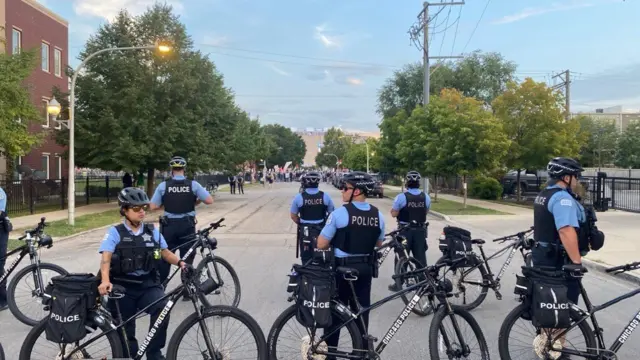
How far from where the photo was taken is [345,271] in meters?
4.52

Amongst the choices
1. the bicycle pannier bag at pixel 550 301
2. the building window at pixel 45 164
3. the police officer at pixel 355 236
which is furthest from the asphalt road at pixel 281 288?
the building window at pixel 45 164

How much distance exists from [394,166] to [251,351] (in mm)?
35204

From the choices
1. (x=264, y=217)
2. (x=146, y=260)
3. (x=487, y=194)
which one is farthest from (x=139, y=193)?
(x=487, y=194)

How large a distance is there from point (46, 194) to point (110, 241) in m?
23.9

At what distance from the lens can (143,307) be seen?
4570 millimetres

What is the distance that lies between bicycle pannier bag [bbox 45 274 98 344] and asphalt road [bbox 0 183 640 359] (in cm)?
192

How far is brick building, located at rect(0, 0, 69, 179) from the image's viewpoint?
29828 millimetres

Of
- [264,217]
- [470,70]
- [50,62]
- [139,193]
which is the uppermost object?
[470,70]

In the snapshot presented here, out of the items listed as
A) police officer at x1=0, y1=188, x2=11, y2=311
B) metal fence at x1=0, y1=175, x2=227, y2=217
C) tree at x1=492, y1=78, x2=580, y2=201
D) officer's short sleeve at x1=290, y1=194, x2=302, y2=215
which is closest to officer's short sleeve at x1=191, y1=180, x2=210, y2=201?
officer's short sleeve at x1=290, y1=194, x2=302, y2=215

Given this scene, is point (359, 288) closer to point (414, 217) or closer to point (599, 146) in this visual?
point (414, 217)

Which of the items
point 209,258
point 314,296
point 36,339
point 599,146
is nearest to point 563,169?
point 314,296

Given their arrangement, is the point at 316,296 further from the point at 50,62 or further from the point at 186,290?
the point at 50,62

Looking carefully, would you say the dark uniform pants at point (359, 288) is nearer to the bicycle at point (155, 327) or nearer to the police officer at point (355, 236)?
the police officer at point (355, 236)

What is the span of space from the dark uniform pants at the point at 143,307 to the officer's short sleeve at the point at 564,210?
11.0 feet
